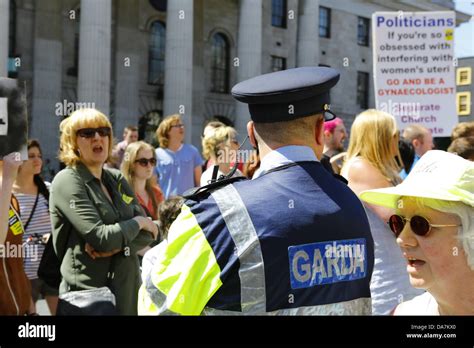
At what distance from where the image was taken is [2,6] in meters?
23.5

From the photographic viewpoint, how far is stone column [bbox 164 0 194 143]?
28.3 metres

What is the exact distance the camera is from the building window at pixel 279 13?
38844 millimetres

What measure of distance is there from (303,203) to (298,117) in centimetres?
35

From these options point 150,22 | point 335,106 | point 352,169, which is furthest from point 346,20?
point 352,169

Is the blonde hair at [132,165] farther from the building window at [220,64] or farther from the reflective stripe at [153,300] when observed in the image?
the building window at [220,64]

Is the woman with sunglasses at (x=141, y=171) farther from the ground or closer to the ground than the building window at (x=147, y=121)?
closer to the ground

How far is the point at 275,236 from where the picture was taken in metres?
2.38

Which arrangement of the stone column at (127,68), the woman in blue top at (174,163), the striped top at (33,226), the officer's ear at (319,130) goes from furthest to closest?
the stone column at (127,68) → the woman in blue top at (174,163) → the striped top at (33,226) → the officer's ear at (319,130)

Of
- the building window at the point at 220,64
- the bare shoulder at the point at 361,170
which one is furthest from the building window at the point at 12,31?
the bare shoulder at the point at 361,170

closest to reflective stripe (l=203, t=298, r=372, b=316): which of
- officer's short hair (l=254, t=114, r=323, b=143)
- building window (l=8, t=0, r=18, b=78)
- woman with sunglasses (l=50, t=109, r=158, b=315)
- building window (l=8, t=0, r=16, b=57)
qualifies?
officer's short hair (l=254, t=114, r=323, b=143)

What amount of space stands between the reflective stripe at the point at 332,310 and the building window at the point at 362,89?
4136 centimetres

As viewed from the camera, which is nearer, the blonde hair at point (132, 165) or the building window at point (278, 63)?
the blonde hair at point (132, 165)

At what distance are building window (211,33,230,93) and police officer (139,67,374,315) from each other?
3399cm
